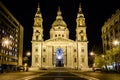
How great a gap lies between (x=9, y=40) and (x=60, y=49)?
129 ft

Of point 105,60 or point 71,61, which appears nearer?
point 105,60

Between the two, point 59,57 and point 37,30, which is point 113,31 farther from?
point 59,57

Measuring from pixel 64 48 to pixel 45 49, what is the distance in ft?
33.1

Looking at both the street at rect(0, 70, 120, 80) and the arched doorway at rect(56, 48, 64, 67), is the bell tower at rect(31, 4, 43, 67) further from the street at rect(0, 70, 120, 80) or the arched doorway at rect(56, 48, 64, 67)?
the street at rect(0, 70, 120, 80)

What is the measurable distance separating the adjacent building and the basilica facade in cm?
862

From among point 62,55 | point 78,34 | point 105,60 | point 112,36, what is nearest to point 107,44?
point 112,36

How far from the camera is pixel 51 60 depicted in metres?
127

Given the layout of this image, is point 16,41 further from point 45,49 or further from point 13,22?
point 45,49

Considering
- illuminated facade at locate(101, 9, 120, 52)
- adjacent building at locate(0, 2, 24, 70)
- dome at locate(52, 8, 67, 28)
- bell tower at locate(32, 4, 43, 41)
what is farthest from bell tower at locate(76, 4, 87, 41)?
adjacent building at locate(0, 2, 24, 70)

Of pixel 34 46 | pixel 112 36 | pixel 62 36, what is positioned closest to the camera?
pixel 112 36

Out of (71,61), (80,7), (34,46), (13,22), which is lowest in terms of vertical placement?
(71,61)

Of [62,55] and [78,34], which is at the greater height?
[78,34]

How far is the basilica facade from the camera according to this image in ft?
405

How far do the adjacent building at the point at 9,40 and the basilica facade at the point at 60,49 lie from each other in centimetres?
862
